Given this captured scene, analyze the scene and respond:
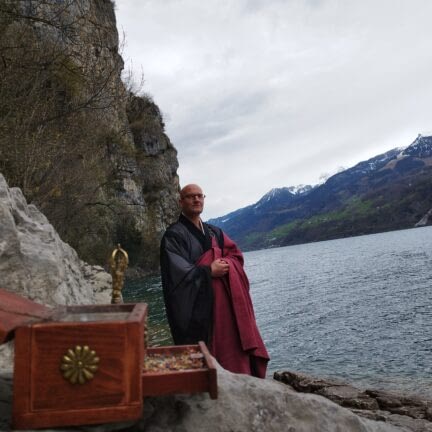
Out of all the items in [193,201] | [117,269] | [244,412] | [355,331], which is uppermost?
[193,201]

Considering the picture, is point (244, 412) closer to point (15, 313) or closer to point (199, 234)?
point (15, 313)

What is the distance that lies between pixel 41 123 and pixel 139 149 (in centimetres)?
4851

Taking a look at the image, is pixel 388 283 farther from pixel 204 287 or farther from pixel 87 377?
pixel 87 377

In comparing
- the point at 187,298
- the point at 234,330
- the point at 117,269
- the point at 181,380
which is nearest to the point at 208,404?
the point at 181,380

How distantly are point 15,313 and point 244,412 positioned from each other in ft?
5.54

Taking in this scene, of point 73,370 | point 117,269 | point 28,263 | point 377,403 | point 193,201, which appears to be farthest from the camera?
point 377,403

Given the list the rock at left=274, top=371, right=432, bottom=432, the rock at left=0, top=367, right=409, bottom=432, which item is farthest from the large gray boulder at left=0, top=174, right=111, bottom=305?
the rock at left=274, top=371, right=432, bottom=432

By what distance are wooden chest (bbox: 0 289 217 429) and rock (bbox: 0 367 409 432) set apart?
1.04 ft

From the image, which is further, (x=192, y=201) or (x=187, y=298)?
(x=192, y=201)

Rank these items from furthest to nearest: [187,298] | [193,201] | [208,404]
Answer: [193,201]
[187,298]
[208,404]

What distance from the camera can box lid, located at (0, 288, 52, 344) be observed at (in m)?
2.18

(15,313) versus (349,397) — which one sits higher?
(15,313)

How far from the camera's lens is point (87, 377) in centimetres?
224

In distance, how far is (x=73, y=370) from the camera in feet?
7.32
